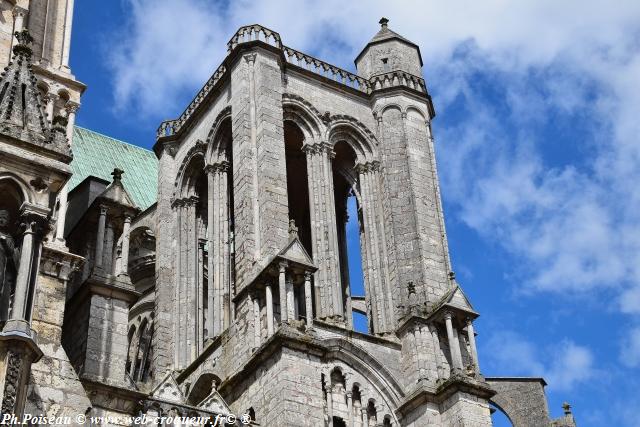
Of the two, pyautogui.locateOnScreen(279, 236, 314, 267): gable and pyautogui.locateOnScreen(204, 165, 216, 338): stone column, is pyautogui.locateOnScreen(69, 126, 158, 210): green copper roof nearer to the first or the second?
pyautogui.locateOnScreen(204, 165, 216, 338): stone column

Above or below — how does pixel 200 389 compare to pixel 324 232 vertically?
below

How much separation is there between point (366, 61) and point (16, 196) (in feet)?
58.0

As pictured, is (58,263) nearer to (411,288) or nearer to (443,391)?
(443,391)

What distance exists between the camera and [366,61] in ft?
97.3

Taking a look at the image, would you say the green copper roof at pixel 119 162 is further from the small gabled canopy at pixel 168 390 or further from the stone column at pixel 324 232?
the small gabled canopy at pixel 168 390

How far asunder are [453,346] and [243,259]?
14.3 feet

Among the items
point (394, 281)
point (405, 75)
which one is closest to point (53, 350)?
point (394, 281)

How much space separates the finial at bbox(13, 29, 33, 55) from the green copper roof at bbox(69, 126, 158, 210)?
1794 cm

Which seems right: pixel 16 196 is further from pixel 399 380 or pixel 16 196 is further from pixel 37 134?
pixel 399 380

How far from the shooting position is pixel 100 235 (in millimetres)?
16281

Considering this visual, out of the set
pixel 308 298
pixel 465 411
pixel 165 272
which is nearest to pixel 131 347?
pixel 165 272

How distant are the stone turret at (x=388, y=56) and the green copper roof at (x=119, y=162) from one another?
315 inches

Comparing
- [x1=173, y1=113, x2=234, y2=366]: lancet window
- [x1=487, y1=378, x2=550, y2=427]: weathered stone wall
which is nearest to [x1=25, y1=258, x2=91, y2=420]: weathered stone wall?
[x1=173, y1=113, x2=234, y2=366]: lancet window

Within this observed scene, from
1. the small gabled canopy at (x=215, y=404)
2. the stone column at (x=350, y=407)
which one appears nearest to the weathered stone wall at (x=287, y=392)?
the small gabled canopy at (x=215, y=404)
